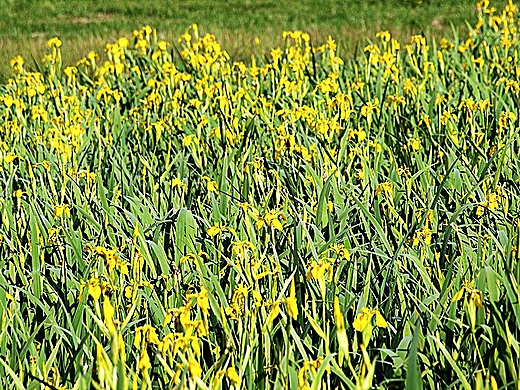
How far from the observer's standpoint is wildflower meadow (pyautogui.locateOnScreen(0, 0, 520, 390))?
68.6 inches

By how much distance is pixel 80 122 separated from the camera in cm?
388

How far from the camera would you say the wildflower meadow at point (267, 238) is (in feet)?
5.72

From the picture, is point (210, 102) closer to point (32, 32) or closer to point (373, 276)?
point (373, 276)

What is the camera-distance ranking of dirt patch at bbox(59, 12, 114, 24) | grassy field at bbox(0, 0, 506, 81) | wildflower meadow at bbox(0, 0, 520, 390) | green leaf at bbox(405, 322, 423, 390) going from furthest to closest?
dirt patch at bbox(59, 12, 114, 24) < grassy field at bbox(0, 0, 506, 81) < wildflower meadow at bbox(0, 0, 520, 390) < green leaf at bbox(405, 322, 423, 390)

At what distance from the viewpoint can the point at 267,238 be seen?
88.4 inches

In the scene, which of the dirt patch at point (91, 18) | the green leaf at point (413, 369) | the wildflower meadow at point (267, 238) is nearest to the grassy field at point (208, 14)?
the dirt patch at point (91, 18)

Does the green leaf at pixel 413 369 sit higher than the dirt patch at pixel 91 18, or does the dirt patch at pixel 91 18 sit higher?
the green leaf at pixel 413 369

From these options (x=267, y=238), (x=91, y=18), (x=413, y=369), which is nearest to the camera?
(x=413, y=369)

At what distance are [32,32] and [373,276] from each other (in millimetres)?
8406

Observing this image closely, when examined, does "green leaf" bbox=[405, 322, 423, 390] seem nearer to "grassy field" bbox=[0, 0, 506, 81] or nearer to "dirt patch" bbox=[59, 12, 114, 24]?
"grassy field" bbox=[0, 0, 506, 81]

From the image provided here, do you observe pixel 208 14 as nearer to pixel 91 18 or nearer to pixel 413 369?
pixel 91 18

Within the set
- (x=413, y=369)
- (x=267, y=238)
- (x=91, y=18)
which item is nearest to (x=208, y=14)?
(x=91, y=18)

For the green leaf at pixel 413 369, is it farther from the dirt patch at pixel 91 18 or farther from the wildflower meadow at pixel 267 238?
the dirt patch at pixel 91 18

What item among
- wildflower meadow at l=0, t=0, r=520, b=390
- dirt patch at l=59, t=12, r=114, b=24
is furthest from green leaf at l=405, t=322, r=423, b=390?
dirt patch at l=59, t=12, r=114, b=24
